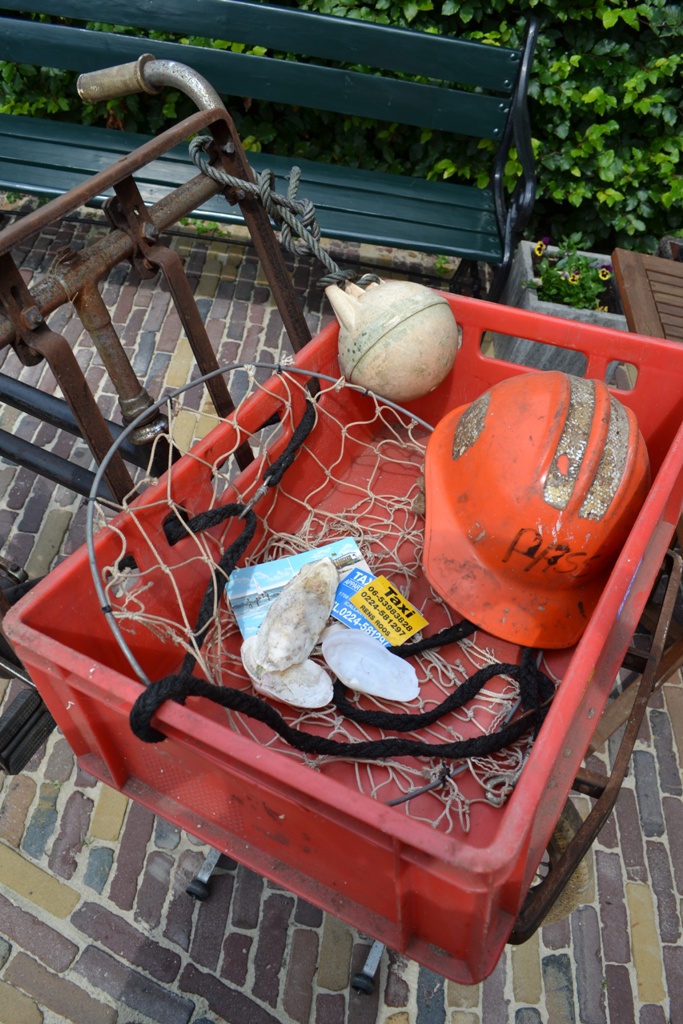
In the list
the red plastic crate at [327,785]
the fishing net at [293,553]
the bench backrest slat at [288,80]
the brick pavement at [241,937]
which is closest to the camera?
the red plastic crate at [327,785]

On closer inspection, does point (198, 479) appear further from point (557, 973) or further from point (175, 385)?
point (175, 385)

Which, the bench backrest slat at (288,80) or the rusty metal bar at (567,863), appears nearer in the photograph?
the rusty metal bar at (567,863)

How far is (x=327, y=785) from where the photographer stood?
1.21 metres

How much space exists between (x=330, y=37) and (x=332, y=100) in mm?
299

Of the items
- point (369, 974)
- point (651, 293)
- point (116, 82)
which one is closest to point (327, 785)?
point (369, 974)

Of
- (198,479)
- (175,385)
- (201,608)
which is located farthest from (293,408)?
(175,385)

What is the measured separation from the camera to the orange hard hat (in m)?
1.79

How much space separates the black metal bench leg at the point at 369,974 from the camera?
2.27 meters

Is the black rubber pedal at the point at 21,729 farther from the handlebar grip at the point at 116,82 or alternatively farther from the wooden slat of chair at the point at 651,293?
the wooden slat of chair at the point at 651,293

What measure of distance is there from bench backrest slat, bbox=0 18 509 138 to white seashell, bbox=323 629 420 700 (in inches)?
126

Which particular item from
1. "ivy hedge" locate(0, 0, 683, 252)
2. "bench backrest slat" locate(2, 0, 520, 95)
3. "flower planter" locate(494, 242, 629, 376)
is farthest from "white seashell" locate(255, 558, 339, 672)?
"ivy hedge" locate(0, 0, 683, 252)

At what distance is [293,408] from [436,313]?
50 cm

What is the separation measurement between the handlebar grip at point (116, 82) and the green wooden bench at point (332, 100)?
1.61 metres

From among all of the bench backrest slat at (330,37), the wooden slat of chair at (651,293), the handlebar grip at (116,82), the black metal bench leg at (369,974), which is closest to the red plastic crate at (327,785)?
the black metal bench leg at (369,974)
